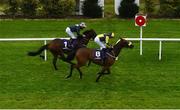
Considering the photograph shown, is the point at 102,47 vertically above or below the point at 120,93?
above

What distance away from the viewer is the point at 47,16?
1141 inches

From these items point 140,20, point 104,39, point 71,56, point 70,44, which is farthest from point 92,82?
point 140,20

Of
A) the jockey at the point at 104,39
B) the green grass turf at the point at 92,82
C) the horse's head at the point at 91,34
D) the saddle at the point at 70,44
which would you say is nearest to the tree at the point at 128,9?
the green grass turf at the point at 92,82

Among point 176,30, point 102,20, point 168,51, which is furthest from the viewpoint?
point 102,20

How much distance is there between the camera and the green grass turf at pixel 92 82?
12430 mm

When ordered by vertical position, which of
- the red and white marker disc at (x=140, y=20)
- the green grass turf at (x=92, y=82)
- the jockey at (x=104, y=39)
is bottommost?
the green grass turf at (x=92, y=82)

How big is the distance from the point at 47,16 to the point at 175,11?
6811 millimetres

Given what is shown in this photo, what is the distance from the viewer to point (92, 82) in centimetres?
1448

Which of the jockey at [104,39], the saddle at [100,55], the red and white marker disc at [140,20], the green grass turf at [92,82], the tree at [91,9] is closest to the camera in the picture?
the green grass turf at [92,82]

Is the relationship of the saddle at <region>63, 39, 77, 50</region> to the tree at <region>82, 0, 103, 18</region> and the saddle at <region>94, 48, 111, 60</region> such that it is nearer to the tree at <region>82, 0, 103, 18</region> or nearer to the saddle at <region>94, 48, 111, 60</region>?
the saddle at <region>94, 48, 111, 60</region>

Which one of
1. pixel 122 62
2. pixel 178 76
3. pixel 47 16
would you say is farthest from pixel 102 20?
pixel 178 76

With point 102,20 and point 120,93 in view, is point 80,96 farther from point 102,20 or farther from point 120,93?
point 102,20

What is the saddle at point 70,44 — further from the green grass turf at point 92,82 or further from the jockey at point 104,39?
the jockey at point 104,39

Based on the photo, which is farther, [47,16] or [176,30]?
[47,16]
